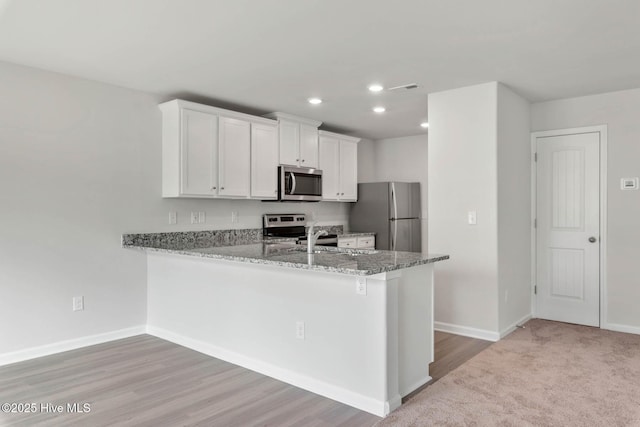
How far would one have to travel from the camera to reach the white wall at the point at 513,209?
4.02m

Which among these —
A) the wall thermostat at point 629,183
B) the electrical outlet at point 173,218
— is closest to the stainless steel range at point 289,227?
the electrical outlet at point 173,218

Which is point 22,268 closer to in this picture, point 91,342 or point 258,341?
→ point 91,342

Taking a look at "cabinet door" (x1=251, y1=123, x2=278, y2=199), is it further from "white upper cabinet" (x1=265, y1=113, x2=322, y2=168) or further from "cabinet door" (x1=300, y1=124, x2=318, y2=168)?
"cabinet door" (x1=300, y1=124, x2=318, y2=168)

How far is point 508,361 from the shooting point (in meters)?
3.37

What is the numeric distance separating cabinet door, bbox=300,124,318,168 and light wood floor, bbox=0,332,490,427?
2710mm

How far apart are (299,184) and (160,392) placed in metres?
2.99

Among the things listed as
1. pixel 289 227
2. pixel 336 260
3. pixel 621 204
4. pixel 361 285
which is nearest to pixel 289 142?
pixel 289 227

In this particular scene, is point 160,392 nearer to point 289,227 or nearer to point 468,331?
point 468,331

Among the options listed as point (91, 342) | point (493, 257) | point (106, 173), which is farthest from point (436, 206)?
point (91, 342)

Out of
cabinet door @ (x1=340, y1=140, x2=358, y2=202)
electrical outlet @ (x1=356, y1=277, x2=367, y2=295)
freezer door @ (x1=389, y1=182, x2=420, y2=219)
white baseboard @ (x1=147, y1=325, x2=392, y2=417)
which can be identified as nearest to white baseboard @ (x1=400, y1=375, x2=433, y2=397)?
white baseboard @ (x1=147, y1=325, x2=392, y2=417)

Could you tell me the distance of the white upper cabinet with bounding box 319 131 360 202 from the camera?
5766 mm

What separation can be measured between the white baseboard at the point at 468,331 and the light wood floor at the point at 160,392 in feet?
1.25

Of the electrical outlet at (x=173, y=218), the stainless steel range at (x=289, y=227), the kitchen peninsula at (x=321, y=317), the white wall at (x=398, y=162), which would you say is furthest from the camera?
the white wall at (x=398, y=162)

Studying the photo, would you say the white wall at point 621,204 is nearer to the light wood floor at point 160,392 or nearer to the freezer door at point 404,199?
the light wood floor at point 160,392
